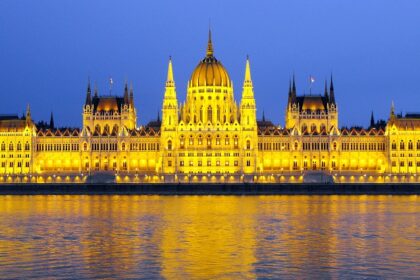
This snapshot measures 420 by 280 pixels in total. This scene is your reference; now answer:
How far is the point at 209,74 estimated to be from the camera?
488 ft

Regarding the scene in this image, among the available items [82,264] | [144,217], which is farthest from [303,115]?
[82,264]

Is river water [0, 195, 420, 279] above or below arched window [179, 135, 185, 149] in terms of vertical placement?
below

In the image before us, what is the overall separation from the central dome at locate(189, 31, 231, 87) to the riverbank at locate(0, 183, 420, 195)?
31.5 m

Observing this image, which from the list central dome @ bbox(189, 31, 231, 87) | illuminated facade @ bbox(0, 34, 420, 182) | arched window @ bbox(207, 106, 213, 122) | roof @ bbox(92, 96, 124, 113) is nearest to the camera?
illuminated facade @ bbox(0, 34, 420, 182)

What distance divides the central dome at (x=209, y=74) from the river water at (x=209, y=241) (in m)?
61.8

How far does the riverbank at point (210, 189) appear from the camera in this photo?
11594cm

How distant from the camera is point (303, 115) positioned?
152375 millimetres

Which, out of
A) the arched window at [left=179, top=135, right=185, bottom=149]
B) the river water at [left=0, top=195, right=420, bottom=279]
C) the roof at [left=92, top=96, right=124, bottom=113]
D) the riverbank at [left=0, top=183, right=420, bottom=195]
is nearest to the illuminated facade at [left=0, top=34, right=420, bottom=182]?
the arched window at [left=179, top=135, right=185, bottom=149]

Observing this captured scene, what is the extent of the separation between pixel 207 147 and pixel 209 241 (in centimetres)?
8701

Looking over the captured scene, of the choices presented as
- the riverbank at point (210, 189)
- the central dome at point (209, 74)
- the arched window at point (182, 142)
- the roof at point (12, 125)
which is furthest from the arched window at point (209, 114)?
the roof at point (12, 125)

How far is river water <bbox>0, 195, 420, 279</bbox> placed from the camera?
43594 millimetres

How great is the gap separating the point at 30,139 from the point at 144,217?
75.0 meters

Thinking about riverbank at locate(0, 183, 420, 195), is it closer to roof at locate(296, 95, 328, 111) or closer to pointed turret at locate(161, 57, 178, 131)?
pointed turret at locate(161, 57, 178, 131)

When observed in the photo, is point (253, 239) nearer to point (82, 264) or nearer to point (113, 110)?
point (82, 264)
